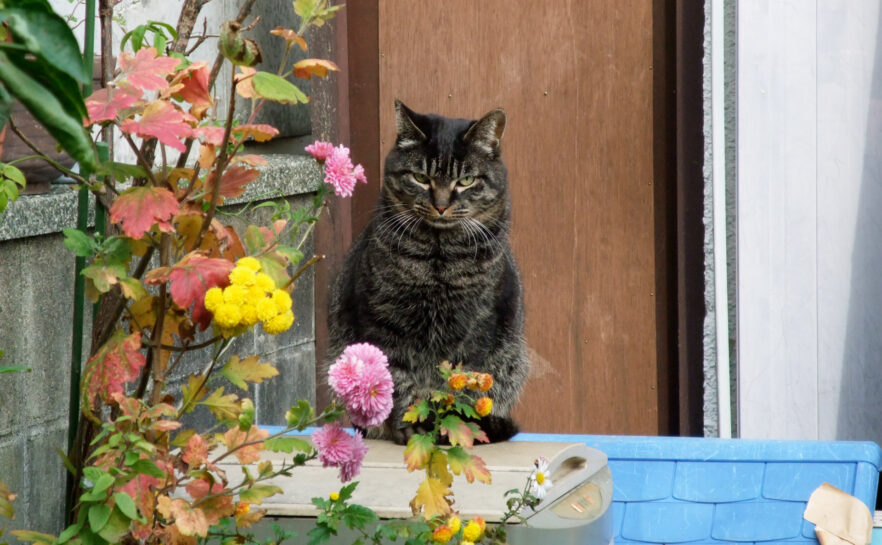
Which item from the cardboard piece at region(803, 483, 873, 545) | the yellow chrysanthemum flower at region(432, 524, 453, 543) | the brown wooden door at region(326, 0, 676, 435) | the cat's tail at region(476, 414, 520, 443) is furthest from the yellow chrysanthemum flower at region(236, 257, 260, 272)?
the brown wooden door at region(326, 0, 676, 435)

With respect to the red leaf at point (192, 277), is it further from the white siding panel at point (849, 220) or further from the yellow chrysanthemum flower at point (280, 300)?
the white siding panel at point (849, 220)

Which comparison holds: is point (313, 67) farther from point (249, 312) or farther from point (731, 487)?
point (731, 487)

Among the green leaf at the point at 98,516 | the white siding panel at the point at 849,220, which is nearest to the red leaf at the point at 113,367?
the green leaf at the point at 98,516

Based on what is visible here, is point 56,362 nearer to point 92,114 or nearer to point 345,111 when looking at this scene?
point 92,114

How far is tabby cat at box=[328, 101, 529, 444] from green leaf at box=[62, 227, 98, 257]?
1.02m

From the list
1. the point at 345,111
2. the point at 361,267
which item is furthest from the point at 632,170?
the point at 361,267

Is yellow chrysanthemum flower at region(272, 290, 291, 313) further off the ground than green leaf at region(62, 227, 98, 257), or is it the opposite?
green leaf at region(62, 227, 98, 257)

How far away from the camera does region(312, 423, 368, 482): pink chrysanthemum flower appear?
0.97 metres

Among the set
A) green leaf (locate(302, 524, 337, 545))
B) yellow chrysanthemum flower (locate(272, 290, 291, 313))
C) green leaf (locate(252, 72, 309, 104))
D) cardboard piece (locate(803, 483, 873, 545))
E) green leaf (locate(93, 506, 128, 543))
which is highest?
green leaf (locate(252, 72, 309, 104))

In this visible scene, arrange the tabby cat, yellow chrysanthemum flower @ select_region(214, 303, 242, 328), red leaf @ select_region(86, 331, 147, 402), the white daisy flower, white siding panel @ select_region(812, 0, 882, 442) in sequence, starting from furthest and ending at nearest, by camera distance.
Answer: white siding panel @ select_region(812, 0, 882, 442)
the tabby cat
the white daisy flower
red leaf @ select_region(86, 331, 147, 402)
yellow chrysanthemum flower @ select_region(214, 303, 242, 328)

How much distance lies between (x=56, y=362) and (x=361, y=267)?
2.27 feet

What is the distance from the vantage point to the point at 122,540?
106 centimetres

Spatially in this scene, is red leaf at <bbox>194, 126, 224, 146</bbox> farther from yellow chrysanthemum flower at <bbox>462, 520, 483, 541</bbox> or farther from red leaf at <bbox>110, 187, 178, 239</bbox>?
yellow chrysanthemum flower at <bbox>462, 520, 483, 541</bbox>

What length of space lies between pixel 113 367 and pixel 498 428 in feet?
3.37
